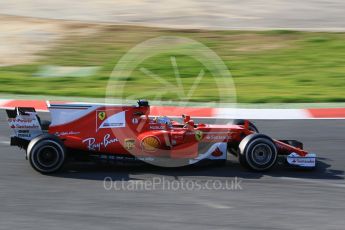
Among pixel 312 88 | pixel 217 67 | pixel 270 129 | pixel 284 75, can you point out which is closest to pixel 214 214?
pixel 270 129

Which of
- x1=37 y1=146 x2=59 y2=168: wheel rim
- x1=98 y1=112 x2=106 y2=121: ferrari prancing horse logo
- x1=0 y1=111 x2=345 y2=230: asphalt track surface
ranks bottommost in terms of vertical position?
x1=0 y1=111 x2=345 y2=230: asphalt track surface

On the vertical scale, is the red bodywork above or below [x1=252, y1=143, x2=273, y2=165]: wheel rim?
above

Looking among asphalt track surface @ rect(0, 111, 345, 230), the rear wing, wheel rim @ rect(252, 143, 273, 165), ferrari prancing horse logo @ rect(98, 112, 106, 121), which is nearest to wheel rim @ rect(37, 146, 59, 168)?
asphalt track surface @ rect(0, 111, 345, 230)

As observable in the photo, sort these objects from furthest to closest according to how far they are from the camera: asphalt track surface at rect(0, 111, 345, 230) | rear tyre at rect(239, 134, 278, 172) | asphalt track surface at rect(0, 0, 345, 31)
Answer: asphalt track surface at rect(0, 0, 345, 31), rear tyre at rect(239, 134, 278, 172), asphalt track surface at rect(0, 111, 345, 230)

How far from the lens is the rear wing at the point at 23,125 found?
8641mm

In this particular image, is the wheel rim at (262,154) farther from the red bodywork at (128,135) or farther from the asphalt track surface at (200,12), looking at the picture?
the asphalt track surface at (200,12)

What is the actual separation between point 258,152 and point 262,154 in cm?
6

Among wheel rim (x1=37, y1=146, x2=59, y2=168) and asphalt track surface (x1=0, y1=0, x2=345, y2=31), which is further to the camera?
asphalt track surface (x1=0, y1=0, x2=345, y2=31)

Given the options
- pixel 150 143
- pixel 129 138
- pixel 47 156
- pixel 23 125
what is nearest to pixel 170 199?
pixel 150 143

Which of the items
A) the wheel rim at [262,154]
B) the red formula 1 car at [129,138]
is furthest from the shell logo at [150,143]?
the wheel rim at [262,154]

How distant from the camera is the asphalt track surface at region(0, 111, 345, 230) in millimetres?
7000

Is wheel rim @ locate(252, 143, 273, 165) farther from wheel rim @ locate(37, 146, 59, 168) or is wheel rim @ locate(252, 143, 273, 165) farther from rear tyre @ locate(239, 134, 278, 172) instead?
wheel rim @ locate(37, 146, 59, 168)

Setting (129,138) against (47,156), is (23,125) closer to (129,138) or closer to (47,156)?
(47,156)

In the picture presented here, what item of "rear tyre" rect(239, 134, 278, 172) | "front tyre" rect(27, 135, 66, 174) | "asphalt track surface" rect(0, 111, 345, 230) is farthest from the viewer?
"rear tyre" rect(239, 134, 278, 172)
